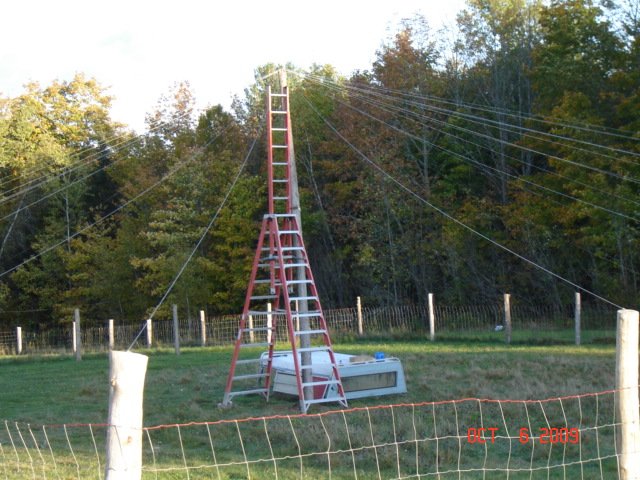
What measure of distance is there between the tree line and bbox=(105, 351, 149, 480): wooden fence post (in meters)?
22.3

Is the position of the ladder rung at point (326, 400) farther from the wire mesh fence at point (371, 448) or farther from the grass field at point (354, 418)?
the wire mesh fence at point (371, 448)

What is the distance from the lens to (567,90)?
28422 mm

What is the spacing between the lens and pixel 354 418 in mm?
10062

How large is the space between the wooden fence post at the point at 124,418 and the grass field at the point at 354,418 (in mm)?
2556

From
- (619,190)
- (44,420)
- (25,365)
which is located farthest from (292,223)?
(619,190)

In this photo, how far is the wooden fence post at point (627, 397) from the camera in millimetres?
4852

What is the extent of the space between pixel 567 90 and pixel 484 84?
19.9 ft

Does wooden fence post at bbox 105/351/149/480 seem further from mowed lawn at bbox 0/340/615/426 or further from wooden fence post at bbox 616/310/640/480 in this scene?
mowed lawn at bbox 0/340/615/426

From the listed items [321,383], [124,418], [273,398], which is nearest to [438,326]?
[273,398]

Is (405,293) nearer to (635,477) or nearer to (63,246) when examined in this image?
(63,246)

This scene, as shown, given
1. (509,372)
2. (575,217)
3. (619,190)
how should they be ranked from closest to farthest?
(509,372) → (619,190) → (575,217)

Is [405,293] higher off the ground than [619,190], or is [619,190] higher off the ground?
[619,190]

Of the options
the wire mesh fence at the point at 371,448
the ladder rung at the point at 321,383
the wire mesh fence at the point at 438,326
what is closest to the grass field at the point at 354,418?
the wire mesh fence at the point at 371,448

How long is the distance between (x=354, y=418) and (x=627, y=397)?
5.48 metres
